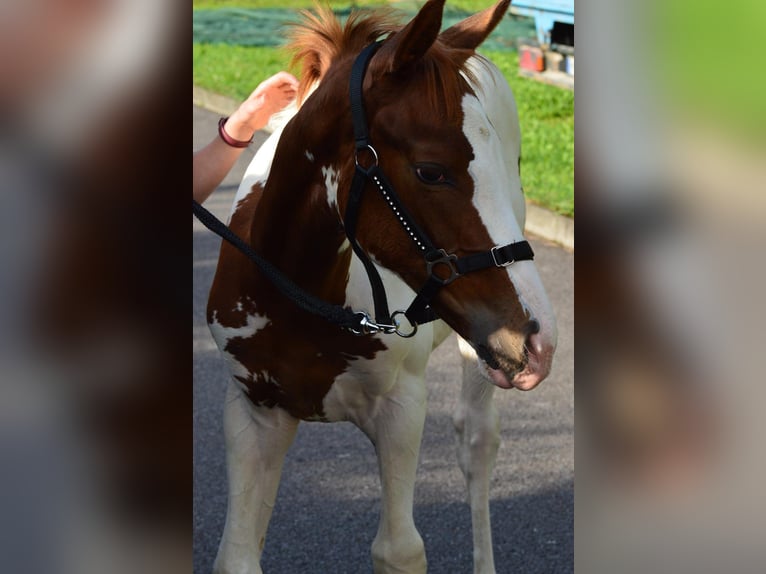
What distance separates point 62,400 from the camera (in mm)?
1217

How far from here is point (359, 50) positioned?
2498 mm

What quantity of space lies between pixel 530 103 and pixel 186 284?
31.1ft

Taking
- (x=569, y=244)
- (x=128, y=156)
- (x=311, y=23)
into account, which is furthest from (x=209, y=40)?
(x=128, y=156)

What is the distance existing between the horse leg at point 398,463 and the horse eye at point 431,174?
0.84 m

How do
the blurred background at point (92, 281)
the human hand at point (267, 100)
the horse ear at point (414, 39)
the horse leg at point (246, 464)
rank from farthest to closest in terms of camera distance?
1. the human hand at point (267, 100)
2. the horse leg at point (246, 464)
3. the horse ear at point (414, 39)
4. the blurred background at point (92, 281)

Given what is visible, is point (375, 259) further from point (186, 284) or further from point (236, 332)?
point (186, 284)

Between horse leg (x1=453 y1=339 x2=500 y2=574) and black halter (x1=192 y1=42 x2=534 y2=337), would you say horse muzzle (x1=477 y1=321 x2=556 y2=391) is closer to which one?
black halter (x1=192 y1=42 x2=534 y2=337)

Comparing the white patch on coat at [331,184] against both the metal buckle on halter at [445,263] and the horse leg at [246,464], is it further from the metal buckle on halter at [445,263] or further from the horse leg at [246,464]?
the horse leg at [246,464]

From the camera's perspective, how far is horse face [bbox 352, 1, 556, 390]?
208 cm

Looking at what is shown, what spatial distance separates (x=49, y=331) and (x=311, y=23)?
1.58 meters

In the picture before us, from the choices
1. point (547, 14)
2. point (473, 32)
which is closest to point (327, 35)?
point (473, 32)

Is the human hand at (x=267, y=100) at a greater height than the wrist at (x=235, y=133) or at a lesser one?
greater

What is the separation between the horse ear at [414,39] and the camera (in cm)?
205

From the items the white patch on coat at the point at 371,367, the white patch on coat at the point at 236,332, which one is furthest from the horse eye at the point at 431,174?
the white patch on coat at the point at 236,332
